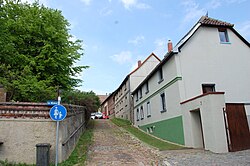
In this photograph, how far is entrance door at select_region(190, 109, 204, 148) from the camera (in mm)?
12297

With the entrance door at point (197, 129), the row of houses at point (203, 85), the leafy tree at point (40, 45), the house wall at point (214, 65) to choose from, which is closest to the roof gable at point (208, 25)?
the row of houses at point (203, 85)

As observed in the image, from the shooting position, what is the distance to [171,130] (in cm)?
1522

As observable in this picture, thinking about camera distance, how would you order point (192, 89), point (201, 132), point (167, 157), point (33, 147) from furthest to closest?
point (192, 89) < point (201, 132) < point (167, 157) < point (33, 147)

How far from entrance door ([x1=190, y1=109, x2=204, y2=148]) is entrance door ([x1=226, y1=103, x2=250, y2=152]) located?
6.55 ft

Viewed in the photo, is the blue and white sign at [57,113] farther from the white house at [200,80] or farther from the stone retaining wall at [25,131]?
the white house at [200,80]

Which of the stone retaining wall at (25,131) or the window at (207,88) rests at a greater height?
the window at (207,88)

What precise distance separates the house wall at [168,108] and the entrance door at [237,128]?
3426 millimetres

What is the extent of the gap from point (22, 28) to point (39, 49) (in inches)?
79.8

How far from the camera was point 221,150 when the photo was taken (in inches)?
408

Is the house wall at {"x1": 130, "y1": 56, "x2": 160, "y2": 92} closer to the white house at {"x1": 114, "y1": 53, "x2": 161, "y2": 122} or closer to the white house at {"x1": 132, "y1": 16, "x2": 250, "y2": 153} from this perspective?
the white house at {"x1": 114, "y1": 53, "x2": 161, "y2": 122}

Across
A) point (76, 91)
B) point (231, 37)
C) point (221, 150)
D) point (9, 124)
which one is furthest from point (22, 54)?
point (231, 37)

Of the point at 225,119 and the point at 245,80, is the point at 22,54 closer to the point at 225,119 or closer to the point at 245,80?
the point at 225,119

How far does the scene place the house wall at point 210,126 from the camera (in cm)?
1052

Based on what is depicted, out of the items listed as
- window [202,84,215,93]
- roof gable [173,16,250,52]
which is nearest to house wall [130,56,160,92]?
roof gable [173,16,250,52]
